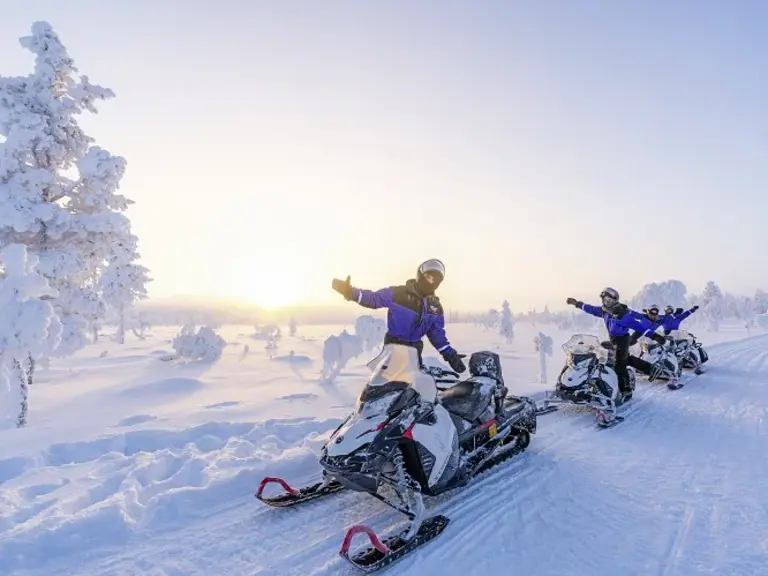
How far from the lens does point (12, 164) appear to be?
1248 centimetres

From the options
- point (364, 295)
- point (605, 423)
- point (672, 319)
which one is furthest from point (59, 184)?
point (672, 319)

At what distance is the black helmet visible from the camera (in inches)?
211

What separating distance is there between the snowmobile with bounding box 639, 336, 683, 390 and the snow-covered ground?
8.79 ft

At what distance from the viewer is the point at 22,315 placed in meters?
10.3

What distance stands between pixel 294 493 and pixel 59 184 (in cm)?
1398

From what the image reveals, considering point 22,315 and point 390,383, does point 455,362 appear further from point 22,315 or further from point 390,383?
point 22,315

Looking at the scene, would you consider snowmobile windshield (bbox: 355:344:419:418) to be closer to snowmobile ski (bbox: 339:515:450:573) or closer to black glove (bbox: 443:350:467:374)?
snowmobile ski (bbox: 339:515:450:573)

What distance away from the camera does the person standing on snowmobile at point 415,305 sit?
539 centimetres

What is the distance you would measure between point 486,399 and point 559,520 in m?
1.60

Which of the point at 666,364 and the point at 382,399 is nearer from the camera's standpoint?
the point at 382,399

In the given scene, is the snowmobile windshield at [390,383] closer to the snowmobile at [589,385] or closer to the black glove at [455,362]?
the black glove at [455,362]

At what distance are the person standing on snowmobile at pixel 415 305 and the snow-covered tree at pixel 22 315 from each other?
910 centimetres

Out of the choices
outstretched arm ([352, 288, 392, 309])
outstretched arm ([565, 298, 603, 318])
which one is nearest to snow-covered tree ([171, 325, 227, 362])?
outstretched arm ([565, 298, 603, 318])

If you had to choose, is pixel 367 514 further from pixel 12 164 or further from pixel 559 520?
pixel 12 164
